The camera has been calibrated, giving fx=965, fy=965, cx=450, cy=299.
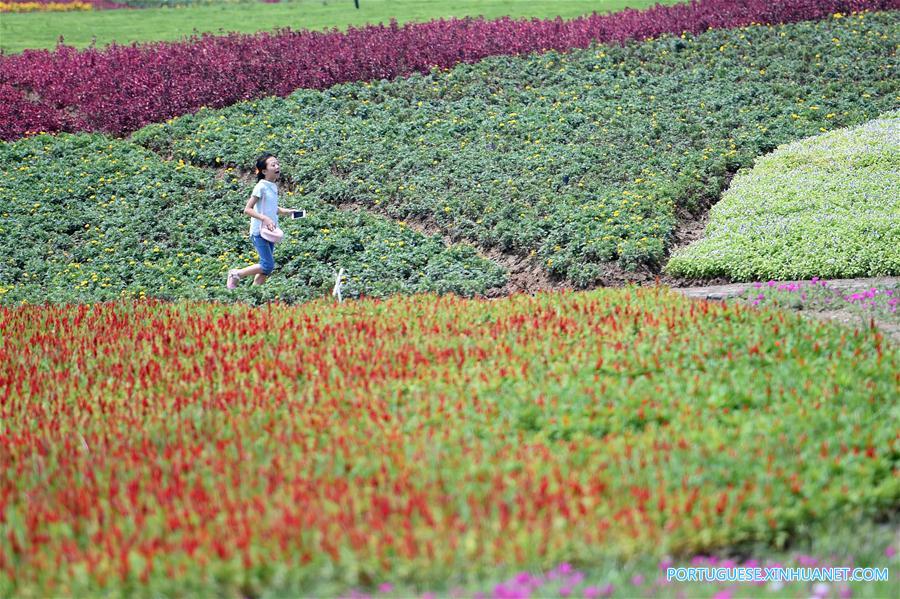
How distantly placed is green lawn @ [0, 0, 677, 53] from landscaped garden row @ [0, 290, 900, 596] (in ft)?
66.3

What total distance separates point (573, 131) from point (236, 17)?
17652mm

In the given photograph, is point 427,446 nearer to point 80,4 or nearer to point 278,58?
point 278,58

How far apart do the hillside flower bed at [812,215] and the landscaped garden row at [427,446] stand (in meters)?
3.06

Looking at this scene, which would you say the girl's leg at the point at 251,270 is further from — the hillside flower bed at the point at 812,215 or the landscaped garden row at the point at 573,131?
the hillside flower bed at the point at 812,215

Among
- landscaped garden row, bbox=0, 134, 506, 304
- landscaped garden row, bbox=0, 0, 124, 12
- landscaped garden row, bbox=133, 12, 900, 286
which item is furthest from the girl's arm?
landscaped garden row, bbox=0, 0, 124, 12

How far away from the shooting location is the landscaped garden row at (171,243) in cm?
1236

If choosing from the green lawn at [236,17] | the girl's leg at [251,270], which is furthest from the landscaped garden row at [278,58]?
the girl's leg at [251,270]

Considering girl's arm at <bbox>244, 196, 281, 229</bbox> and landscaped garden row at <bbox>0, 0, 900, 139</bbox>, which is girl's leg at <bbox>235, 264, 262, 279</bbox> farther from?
landscaped garden row at <bbox>0, 0, 900, 139</bbox>

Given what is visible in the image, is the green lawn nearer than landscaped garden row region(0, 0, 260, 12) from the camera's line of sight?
Yes

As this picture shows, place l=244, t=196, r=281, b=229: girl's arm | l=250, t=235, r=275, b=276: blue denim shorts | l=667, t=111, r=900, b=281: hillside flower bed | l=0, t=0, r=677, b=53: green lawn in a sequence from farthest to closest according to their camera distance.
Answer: l=0, t=0, r=677, b=53: green lawn, l=250, t=235, r=275, b=276: blue denim shorts, l=244, t=196, r=281, b=229: girl's arm, l=667, t=111, r=900, b=281: hillside flower bed

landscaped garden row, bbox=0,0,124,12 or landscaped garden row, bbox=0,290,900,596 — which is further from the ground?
landscaped garden row, bbox=0,0,124,12

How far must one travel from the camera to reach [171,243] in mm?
14078

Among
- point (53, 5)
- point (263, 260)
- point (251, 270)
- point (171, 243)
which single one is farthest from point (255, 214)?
point (53, 5)

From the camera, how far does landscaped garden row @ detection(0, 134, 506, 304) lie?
40.5ft
